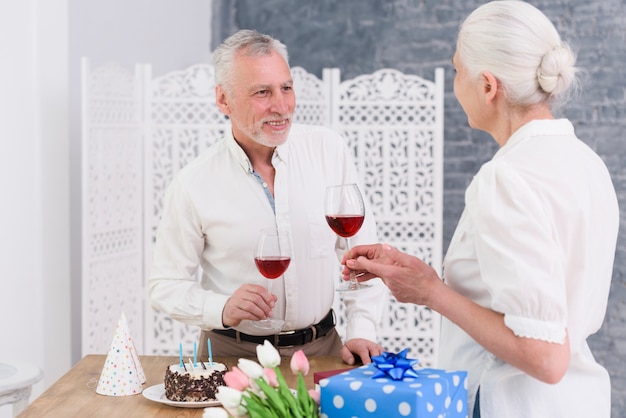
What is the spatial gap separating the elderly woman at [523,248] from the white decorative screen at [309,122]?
8.84ft

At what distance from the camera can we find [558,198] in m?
1.55

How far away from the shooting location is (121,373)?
6.70 ft

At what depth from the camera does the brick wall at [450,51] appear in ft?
17.1

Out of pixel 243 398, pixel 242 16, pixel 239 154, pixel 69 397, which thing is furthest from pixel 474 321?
pixel 242 16

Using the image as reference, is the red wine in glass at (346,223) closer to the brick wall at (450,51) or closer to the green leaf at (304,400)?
the green leaf at (304,400)

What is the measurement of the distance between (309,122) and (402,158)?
0.51 metres

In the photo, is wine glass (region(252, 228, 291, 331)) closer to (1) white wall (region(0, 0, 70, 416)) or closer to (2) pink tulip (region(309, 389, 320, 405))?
(2) pink tulip (region(309, 389, 320, 405))

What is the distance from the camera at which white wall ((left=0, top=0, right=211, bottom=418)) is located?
12.4 feet

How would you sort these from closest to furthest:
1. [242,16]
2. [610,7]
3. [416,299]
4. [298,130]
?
[416,299] → [298,130] → [610,7] → [242,16]

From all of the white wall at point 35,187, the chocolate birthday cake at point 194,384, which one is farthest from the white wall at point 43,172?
the chocolate birthday cake at point 194,384

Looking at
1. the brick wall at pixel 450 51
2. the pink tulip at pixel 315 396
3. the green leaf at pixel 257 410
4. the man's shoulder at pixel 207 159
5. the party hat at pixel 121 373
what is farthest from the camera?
the brick wall at pixel 450 51

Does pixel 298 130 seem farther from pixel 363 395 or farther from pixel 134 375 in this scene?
pixel 363 395

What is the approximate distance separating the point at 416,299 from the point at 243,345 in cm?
96

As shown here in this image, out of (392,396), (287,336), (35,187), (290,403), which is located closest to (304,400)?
(290,403)
